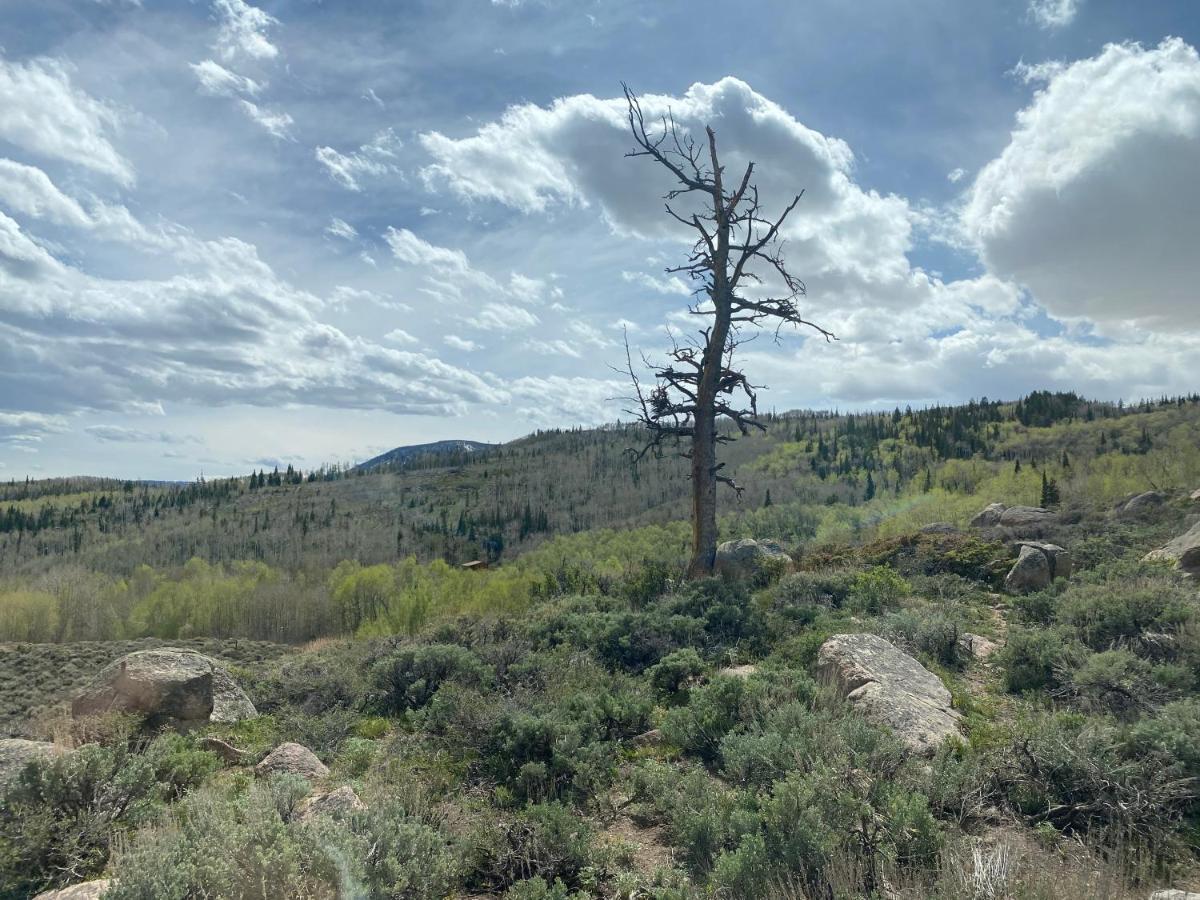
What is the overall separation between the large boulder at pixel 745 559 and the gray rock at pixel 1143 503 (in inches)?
313

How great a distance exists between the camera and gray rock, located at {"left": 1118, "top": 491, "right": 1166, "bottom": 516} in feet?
47.9

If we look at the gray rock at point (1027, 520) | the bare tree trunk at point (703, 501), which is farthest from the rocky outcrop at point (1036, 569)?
the bare tree trunk at point (703, 501)

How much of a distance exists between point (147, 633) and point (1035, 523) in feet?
112

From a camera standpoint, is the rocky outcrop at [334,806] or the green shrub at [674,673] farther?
the green shrub at [674,673]

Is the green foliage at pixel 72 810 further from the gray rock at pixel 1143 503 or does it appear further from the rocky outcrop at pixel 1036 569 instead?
the gray rock at pixel 1143 503

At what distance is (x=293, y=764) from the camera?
218 inches

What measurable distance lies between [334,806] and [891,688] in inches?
176

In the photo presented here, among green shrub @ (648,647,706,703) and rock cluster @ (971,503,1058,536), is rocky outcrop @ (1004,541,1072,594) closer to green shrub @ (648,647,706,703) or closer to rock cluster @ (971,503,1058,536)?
rock cluster @ (971,503,1058,536)

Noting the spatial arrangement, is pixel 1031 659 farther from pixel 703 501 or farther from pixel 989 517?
pixel 989 517

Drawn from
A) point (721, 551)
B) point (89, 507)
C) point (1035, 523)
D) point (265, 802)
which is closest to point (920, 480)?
point (1035, 523)

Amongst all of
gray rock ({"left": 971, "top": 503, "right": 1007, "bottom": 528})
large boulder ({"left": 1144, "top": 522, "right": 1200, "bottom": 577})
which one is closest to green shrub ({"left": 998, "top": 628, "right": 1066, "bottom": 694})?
large boulder ({"left": 1144, "top": 522, "right": 1200, "bottom": 577})

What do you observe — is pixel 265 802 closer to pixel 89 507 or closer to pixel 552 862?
pixel 552 862

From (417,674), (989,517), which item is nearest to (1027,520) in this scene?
(989,517)

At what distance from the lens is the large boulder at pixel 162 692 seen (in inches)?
285
